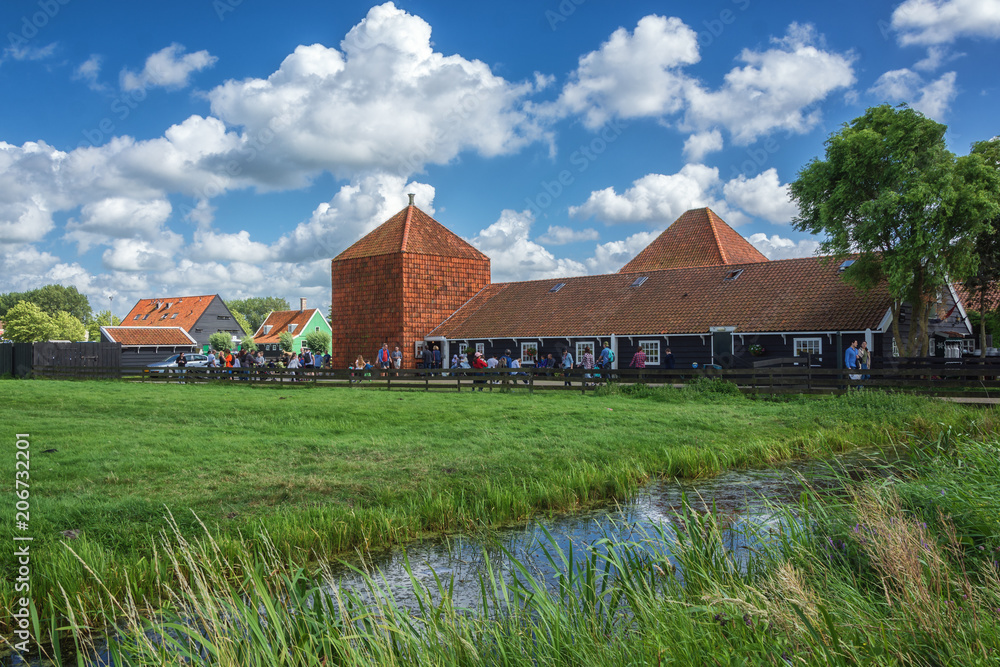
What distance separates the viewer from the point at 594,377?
912 inches

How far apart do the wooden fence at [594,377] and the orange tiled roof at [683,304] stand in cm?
414

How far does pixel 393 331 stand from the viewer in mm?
38250

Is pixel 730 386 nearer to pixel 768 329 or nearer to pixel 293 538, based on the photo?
pixel 768 329

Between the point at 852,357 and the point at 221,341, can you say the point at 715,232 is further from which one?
the point at 221,341

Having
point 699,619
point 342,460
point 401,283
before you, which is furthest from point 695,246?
point 699,619

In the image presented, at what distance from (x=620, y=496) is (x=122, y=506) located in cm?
567

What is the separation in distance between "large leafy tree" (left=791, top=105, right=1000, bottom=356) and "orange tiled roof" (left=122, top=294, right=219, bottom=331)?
71111 millimetres

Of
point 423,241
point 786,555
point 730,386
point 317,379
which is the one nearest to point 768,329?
point 730,386

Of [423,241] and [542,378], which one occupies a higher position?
[423,241]

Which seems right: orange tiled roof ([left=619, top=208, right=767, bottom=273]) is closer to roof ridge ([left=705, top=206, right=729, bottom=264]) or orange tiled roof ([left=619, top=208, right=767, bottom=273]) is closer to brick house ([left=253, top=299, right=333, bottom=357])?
roof ridge ([left=705, top=206, right=729, bottom=264])

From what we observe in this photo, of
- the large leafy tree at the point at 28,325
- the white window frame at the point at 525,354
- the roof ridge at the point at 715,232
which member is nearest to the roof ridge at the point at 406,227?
the white window frame at the point at 525,354

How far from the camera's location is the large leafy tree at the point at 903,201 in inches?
807

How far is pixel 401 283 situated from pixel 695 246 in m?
16.1

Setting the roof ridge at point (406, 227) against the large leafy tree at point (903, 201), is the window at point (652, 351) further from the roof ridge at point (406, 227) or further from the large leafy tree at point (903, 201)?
the roof ridge at point (406, 227)
